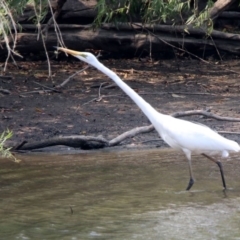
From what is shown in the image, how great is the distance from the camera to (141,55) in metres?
15.2

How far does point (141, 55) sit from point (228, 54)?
5.80ft

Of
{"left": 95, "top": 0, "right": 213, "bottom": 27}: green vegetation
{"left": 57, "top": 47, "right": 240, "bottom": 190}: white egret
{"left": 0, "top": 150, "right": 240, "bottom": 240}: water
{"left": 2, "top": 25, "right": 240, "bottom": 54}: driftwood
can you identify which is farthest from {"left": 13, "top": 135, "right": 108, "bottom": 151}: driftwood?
{"left": 2, "top": 25, "right": 240, "bottom": 54}: driftwood

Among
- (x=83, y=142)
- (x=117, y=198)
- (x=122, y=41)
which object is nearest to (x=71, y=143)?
(x=83, y=142)

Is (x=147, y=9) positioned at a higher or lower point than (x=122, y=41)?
higher

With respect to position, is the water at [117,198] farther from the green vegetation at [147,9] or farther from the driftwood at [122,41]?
the driftwood at [122,41]

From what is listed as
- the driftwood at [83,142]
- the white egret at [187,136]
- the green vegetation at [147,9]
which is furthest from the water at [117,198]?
the green vegetation at [147,9]

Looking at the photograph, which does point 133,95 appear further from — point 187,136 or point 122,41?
point 122,41

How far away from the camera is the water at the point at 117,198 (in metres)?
5.64

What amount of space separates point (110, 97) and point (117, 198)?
16.6ft

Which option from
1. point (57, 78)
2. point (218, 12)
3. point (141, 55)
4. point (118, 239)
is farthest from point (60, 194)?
point (141, 55)

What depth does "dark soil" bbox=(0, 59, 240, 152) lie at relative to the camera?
32.1 feet

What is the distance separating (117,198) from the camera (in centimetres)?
661

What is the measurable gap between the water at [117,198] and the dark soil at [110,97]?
105 centimetres

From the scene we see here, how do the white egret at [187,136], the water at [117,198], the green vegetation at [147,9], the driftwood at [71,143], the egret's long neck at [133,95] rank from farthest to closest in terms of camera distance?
the green vegetation at [147,9] < the driftwood at [71,143] < the white egret at [187,136] < the egret's long neck at [133,95] < the water at [117,198]
